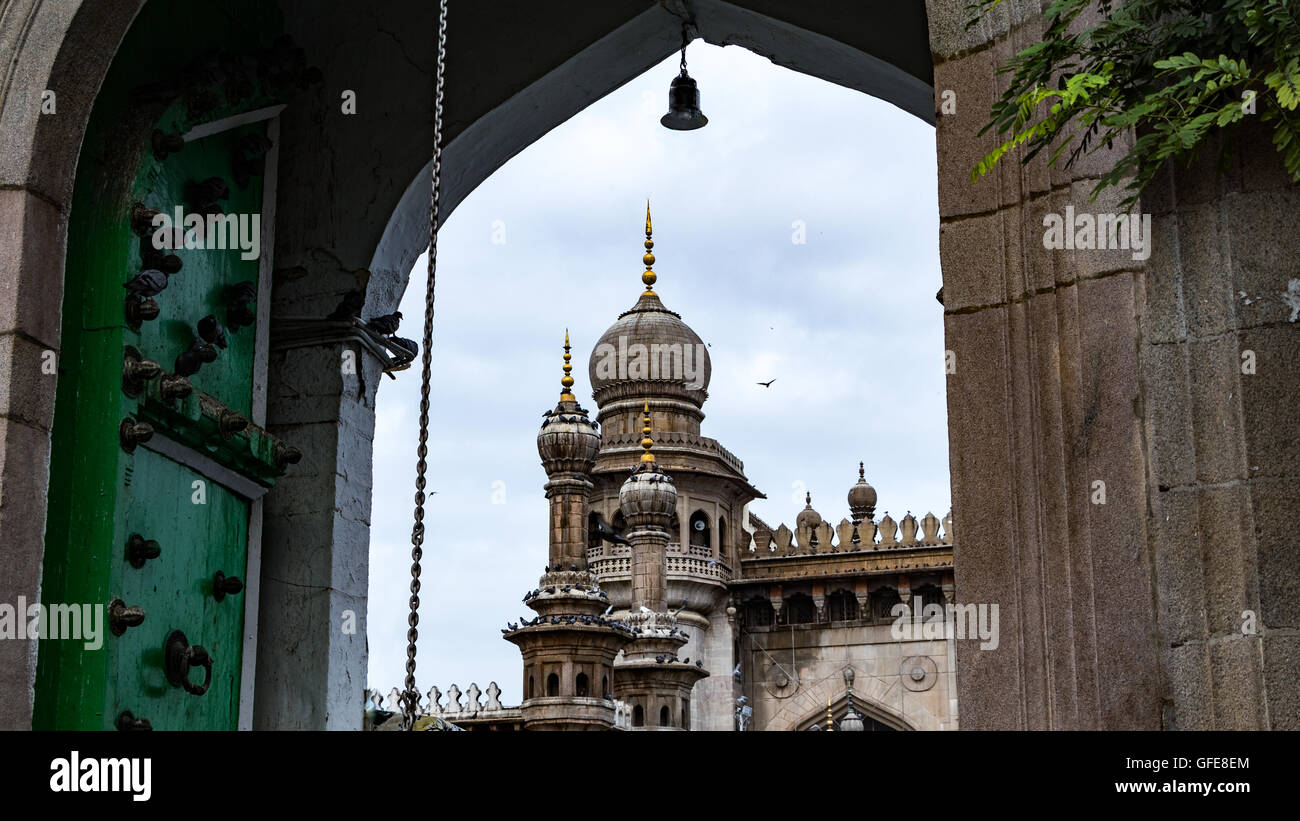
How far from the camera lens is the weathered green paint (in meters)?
5.05

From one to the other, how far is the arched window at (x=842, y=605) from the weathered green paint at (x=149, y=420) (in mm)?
31765

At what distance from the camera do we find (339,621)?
6523 mm

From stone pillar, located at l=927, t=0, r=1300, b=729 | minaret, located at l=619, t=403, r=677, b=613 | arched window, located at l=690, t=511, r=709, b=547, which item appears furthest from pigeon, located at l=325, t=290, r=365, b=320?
arched window, located at l=690, t=511, r=709, b=547

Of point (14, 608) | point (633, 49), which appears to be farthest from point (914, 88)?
point (14, 608)

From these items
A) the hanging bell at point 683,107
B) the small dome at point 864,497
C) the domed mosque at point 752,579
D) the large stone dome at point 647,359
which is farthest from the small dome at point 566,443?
the small dome at point 864,497

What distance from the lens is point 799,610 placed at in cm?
3803

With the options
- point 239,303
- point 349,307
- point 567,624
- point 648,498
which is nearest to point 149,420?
point 239,303

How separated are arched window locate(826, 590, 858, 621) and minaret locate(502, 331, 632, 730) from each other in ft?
53.6

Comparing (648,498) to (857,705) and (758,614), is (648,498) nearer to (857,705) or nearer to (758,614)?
(758,614)

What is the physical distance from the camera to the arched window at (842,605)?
3747 cm

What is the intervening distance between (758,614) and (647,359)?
6.73 meters

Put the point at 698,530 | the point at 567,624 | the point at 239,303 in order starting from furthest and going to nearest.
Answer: the point at 698,530 < the point at 567,624 < the point at 239,303

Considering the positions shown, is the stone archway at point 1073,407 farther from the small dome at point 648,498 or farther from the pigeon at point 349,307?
the small dome at point 648,498
